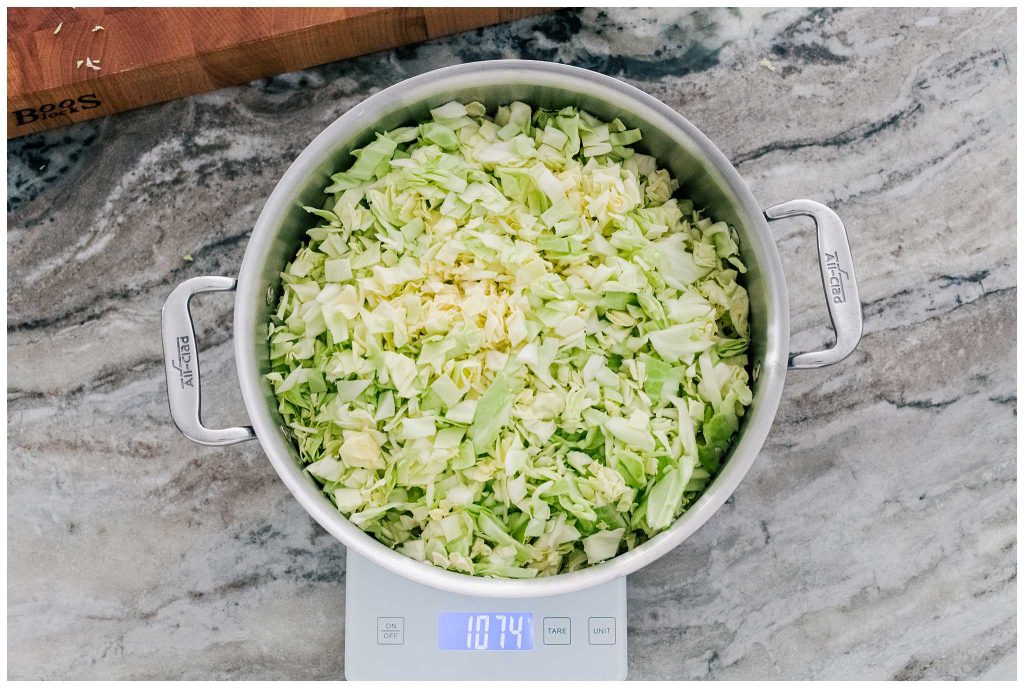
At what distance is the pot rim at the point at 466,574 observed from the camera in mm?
1066

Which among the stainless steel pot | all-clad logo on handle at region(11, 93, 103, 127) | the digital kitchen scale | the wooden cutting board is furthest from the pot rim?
all-clad logo on handle at region(11, 93, 103, 127)

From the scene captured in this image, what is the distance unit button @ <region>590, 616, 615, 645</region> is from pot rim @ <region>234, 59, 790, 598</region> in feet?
0.61

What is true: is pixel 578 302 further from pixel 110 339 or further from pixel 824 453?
pixel 110 339

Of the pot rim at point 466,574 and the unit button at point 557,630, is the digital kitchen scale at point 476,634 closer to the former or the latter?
the unit button at point 557,630

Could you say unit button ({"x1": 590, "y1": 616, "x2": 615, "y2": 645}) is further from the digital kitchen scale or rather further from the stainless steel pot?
the stainless steel pot

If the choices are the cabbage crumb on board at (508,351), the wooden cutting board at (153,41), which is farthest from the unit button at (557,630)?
the wooden cutting board at (153,41)

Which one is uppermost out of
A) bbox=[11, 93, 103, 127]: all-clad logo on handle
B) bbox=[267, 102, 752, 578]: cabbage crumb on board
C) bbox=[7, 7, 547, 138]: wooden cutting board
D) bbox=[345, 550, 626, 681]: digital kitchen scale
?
bbox=[7, 7, 547, 138]: wooden cutting board

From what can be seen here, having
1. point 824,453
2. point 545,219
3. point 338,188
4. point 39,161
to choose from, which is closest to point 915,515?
point 824,453

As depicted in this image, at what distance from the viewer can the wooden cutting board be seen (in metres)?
1.36

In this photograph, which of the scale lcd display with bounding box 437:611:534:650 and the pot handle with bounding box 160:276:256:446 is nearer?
the pot handle with bounding box 160:276:256:446

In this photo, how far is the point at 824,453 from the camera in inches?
56.9

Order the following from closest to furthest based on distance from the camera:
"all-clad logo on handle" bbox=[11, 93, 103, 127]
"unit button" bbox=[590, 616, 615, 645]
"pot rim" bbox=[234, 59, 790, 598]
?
"pot rim" bbox=[234, 59, 790, 598] → "unit button" bbox=[590, 616, 615, 645] → "all-clad logo on handle" bbox=[11, 93, 103, 127]

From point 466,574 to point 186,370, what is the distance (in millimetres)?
512

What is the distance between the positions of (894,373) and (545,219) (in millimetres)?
793
